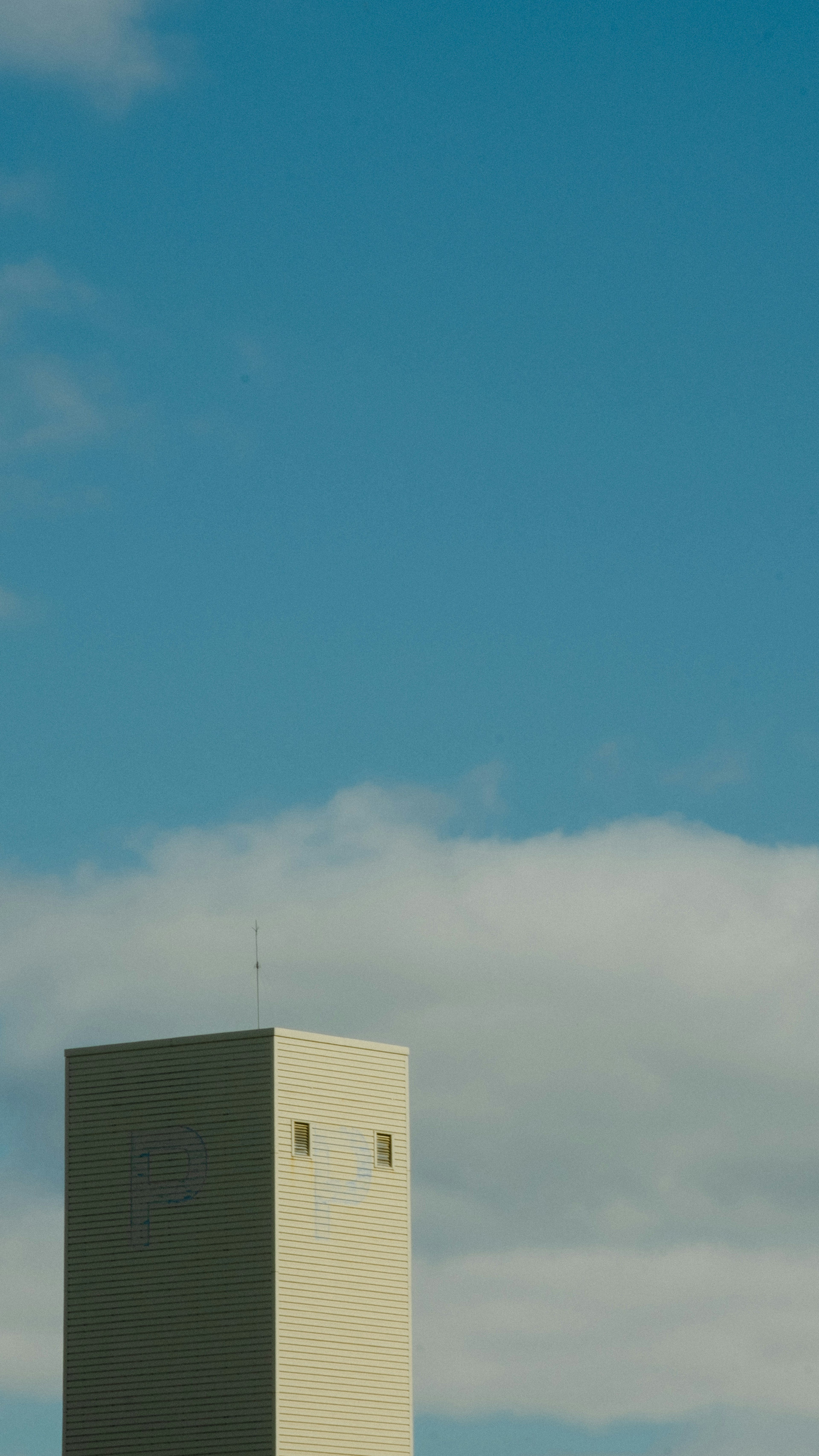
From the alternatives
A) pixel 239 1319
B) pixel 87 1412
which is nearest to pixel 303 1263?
pixel 239 1319

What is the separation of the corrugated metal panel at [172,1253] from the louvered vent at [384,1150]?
15.3 ft

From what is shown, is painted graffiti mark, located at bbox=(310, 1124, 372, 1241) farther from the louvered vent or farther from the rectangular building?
the louvered vent

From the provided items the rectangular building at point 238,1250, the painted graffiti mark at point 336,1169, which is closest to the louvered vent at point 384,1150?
the rectangular building at point 238,1250

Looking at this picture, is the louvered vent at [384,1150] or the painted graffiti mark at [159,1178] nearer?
the painted graffiti mark at [159,1178]

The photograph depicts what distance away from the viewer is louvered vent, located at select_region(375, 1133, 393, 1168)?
90188 mm

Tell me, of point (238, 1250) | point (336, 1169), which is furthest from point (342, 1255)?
point (238, 1250)

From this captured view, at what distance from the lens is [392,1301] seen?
89.6 m

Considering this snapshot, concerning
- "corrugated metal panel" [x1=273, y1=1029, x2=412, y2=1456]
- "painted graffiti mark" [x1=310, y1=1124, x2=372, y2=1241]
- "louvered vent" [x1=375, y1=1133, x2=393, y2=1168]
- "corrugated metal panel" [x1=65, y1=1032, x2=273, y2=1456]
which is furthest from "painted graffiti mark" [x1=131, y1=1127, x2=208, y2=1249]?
"louvered vent" [x1=375, y1=1133, x2=393, y2=1168]

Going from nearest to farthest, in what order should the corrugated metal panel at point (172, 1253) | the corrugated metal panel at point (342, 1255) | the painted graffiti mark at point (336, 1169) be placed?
the corrugated metal panel at point (172, 1253) → the corrugated metal panel at point (342, 1255) → the painted graffiti mark at point (336, 1169)

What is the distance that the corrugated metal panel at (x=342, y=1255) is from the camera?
85.9 metres

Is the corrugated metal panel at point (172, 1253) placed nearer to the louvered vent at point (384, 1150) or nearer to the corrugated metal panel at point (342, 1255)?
the corrugated metal panel at point (342, 1255)

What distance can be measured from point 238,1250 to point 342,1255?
11.6 feet

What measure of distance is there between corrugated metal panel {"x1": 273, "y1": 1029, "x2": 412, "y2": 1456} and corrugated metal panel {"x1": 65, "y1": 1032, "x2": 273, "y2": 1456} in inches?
27.9

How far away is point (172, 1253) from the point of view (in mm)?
87812
